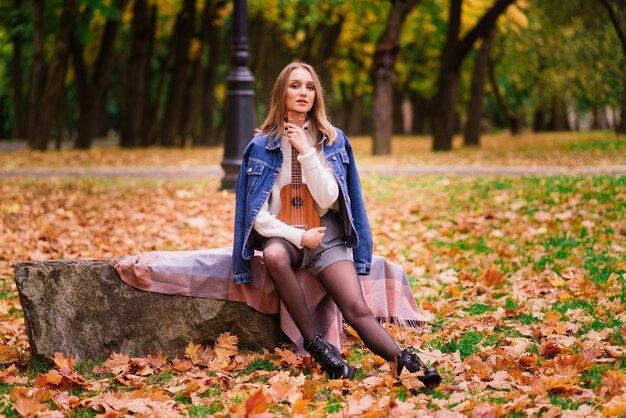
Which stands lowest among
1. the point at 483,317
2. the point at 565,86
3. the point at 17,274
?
the point at 483,317

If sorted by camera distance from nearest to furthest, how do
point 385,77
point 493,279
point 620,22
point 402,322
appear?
point 402,322, point 493,279, point 385,77, point 620,22

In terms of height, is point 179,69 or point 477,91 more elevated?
point 179,69

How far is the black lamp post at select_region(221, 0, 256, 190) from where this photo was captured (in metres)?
12.0

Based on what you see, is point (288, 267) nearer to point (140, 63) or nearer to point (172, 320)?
point (172, 320)

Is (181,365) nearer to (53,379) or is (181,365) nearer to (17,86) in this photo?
(53,379)

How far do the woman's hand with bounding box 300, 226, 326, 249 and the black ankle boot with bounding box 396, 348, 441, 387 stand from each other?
0.77m

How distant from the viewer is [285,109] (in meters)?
5.08

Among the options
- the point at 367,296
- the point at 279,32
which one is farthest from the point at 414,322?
the point at 279,32

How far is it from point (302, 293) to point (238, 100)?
7770mm

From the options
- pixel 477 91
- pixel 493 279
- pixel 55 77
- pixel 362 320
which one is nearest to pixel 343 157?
pixel 362 320

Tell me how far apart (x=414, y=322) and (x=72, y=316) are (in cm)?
215

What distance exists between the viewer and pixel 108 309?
5023mm

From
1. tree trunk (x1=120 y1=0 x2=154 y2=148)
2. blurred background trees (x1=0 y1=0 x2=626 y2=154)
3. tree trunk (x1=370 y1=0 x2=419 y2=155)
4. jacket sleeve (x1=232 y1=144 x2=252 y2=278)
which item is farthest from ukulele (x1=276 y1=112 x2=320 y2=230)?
tree trunk (x1=120 y1=0 x2=154 y2=148)

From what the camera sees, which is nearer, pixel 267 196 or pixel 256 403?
pixel 256 403
